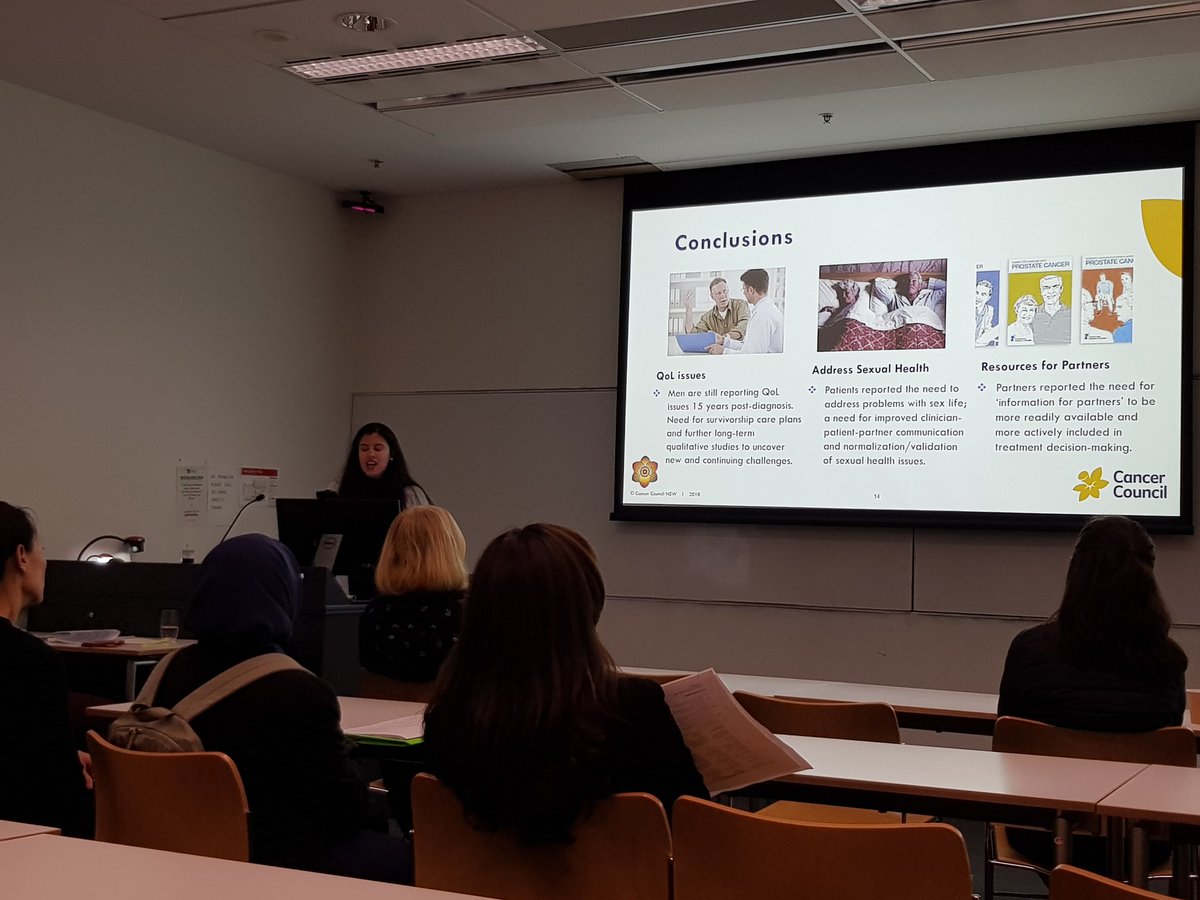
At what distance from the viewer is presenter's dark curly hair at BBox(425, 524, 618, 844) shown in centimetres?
193

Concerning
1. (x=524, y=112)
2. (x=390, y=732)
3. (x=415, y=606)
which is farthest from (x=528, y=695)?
(x=524, y=112)

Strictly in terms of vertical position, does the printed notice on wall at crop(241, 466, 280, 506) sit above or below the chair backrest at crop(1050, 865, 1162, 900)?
above

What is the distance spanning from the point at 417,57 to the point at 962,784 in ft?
11.5

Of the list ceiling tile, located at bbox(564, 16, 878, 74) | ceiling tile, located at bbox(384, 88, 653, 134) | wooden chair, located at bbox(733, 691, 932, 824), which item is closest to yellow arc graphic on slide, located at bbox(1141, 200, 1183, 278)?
ceiling tile, located at bbox(564, 16, 878, 74)

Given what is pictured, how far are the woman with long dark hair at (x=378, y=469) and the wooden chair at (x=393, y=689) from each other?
1761mm

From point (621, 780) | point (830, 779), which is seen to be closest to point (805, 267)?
point (830, 779)

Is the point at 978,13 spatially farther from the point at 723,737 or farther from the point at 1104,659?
the point at 723,737

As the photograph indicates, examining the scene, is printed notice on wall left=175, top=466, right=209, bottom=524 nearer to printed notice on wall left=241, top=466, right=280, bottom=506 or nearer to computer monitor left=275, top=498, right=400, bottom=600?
printed notice on wall left=241, top=466, right=280, bottom=506

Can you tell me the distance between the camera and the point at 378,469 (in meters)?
5.53

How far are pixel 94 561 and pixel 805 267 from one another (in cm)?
347

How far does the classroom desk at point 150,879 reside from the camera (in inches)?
58.4

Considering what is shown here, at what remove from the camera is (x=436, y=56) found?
4766 mm

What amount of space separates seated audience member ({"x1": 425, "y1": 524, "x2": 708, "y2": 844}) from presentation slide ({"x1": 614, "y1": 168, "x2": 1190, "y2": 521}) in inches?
155

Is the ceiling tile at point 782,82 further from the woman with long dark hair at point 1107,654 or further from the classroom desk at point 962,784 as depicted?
the classroom desk at point 962,784
